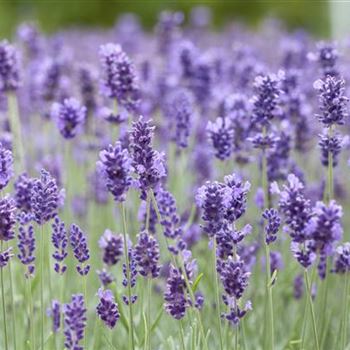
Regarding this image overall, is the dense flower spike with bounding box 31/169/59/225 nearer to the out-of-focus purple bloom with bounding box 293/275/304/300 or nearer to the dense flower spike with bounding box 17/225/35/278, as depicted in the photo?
the dense flower spike with bounding box 17/225/35/278

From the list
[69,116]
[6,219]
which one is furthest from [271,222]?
[69,116]

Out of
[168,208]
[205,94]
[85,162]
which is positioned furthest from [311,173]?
[168,208]

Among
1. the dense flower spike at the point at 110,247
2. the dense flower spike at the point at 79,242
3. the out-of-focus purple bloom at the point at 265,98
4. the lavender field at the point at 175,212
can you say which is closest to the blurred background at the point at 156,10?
the lavender field at the point at 175,212

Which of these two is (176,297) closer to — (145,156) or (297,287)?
(145,156)

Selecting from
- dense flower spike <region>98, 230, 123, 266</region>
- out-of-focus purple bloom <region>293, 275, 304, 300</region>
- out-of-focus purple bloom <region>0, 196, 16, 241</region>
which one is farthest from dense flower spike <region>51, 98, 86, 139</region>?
out-of-focus purple bloom <region>293, 275, 304, 300</region>

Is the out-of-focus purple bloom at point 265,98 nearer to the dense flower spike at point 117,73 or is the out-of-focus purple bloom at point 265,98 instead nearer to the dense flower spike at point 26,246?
the dense flower spike at point 117,73

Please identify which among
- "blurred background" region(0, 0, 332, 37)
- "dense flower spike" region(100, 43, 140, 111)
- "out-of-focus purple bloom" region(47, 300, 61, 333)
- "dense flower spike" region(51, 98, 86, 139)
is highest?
"blurred background" region(0, 0, 332, 37)

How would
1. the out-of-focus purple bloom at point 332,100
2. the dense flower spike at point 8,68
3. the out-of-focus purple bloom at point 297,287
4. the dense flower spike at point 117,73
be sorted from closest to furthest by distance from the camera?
the out-of-focus purple bloom at point 332,100 < the dense flower spike at point 117,73 < the out-of-focus purple bloom at point 297,287 < the dense flower spike at point 8,68
